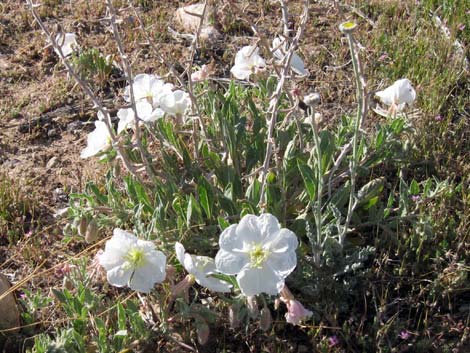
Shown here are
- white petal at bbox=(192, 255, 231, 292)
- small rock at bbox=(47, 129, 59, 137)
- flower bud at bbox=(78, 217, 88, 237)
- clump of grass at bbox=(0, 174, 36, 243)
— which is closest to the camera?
white petal at bbox=(192, 255, 231, 292)

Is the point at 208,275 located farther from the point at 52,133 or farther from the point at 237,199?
the point at 52,133

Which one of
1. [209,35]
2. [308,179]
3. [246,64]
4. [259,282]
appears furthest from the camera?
[209,35]

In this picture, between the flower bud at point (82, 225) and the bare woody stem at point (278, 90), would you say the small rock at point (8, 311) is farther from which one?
the bare woody stem at point (278, 90)

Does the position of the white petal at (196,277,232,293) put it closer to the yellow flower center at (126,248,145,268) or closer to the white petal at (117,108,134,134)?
the yellow flower center at (126,248,145,268)

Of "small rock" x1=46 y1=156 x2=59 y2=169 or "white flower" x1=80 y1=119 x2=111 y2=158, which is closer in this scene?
"white flower" x1=80 y1=119 x2=111 y2=158

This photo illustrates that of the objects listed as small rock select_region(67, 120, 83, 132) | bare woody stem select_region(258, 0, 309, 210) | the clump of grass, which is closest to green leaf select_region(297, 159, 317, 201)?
bare woody stem select_region(258, 0, 309, 210)

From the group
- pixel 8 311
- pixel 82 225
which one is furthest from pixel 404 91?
pixel 8 311

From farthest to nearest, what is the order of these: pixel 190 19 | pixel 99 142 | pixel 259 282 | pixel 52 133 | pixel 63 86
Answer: pixel 190 19 → pixel 63 86 → pixel 52 133 → pixel 99 142 → pixel 259 282
